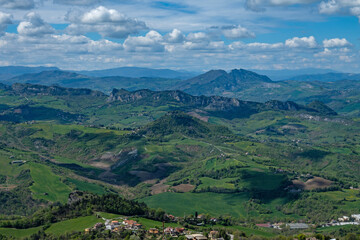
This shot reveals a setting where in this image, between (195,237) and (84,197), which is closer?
(195,237)

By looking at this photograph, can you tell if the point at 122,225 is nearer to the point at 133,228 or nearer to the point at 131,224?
the point at 131,224

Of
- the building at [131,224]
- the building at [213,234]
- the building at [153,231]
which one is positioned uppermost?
the building at [153,231]

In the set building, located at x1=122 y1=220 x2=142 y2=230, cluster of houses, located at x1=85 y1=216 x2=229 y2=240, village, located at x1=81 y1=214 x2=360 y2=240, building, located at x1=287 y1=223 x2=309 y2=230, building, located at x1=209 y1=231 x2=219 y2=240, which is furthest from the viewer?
building, located at x1=287 y1=223 x2=309 y2=230

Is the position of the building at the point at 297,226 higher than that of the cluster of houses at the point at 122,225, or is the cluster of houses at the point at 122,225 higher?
the cluster of houses at the point at 122,225

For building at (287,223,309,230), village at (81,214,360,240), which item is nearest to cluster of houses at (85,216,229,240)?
village at (81,214,360,240)

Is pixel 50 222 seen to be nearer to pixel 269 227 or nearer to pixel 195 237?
pixel 195 237

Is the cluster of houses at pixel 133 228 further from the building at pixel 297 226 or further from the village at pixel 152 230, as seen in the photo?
the building at pixel 297 226

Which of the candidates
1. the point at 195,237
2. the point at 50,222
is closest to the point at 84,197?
the point at 50,222

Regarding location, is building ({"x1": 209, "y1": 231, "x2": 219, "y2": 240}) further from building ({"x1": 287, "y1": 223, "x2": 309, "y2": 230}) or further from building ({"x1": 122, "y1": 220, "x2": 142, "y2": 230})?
building ({"x1": 287, "y1": 223, "x2": 309, "y2": 230})

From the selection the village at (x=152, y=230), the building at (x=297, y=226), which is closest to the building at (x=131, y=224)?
the village at (x=152, y=230)

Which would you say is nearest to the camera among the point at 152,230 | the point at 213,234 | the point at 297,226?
the point at 152,230

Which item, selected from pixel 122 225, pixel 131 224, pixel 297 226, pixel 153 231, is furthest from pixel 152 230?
pixel 297 226
